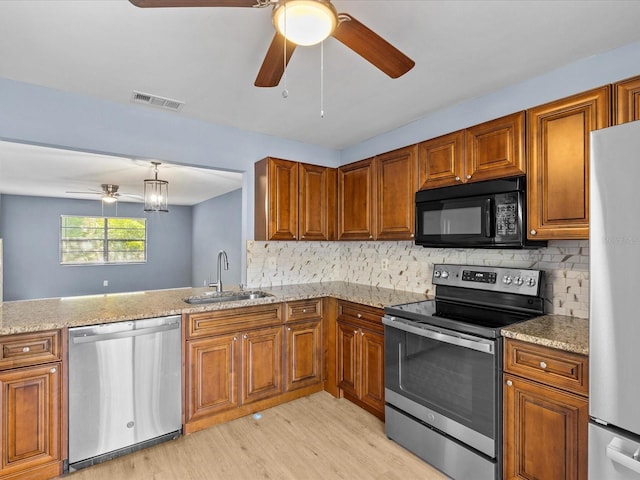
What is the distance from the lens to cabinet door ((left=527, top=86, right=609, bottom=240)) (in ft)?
Result: 5.88

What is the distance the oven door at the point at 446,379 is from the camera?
1.83 meters

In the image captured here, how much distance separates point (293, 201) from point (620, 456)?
264cm

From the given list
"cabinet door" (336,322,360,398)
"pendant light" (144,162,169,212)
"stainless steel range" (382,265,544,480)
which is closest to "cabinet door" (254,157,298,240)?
"cabinet door" (336,322,360,398)

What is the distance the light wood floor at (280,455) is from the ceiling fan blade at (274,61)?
7.23ft

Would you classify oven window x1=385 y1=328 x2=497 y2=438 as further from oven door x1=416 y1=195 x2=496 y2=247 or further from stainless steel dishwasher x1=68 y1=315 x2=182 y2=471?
stainless steel dishwasher x1=68 y1=315 x2=182 y2=471

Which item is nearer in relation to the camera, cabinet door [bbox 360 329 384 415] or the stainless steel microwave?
the stainless steel microwave

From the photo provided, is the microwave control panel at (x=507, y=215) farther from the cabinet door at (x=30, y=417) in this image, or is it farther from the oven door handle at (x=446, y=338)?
the cabinet door at (x=30, y=417)

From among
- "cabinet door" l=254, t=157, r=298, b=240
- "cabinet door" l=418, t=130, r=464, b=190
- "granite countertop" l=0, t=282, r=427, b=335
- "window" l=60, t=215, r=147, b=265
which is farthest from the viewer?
"window" l=60, t=215, r=147, b=265

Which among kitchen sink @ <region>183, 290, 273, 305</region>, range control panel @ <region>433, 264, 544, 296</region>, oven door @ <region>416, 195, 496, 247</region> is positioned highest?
oven door @ <region>416, 195, 496, 247</region>

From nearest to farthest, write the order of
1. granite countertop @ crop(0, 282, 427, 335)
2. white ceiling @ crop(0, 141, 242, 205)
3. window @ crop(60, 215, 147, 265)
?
granite countertop @ crop(0, 282, 427, 335)
white ceiling @ crop(0, 141, 242, 205)
window @ crop(60, 215, 147, 265)

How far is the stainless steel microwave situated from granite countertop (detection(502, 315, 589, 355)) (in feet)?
1.47

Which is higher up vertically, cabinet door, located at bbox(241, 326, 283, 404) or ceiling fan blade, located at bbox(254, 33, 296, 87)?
ceiling fan blade, located at bbox(254, 33, 296, 87)

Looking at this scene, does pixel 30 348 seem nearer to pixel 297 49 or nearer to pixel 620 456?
pixel 297 49

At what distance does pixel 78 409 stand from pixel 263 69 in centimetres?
222
